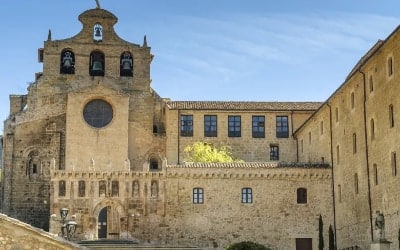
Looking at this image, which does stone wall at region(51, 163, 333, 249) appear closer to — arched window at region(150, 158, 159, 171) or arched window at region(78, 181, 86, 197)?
arched window at region(78, 181, 86, 197)

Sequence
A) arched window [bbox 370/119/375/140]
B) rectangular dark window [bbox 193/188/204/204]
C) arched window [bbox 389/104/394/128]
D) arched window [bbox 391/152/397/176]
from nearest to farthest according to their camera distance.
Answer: arched window [bbox 391/152/397/176] < arched window [bbox 389/104/394/128] < arched window [bbox 370/119/375/140] < rectangular dark window [bbox 193/188/204/204]

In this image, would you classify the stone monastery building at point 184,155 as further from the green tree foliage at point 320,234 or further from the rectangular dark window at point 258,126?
the green tree foliage at point 320,234

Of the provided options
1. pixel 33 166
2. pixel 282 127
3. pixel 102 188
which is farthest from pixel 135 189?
pixel 282 127

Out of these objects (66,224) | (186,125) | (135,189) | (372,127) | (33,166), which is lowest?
(66,224)

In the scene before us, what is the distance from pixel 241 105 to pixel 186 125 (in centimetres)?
546

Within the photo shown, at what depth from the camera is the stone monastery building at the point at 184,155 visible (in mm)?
43531

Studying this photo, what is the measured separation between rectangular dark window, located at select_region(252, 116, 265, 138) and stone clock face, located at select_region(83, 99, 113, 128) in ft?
42.8

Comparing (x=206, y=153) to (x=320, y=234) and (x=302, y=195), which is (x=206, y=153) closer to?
(x=302, y=195)

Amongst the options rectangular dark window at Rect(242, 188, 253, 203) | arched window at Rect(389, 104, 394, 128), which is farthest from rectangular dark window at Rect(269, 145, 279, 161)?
arched window at Rect(389, 104, 394, 128)

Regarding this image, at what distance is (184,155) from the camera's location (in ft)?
208

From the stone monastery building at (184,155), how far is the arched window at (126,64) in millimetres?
95

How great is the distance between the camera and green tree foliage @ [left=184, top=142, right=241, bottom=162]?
6034 cm

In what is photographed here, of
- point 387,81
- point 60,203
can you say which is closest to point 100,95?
point 60,203

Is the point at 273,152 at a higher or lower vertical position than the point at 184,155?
higher
